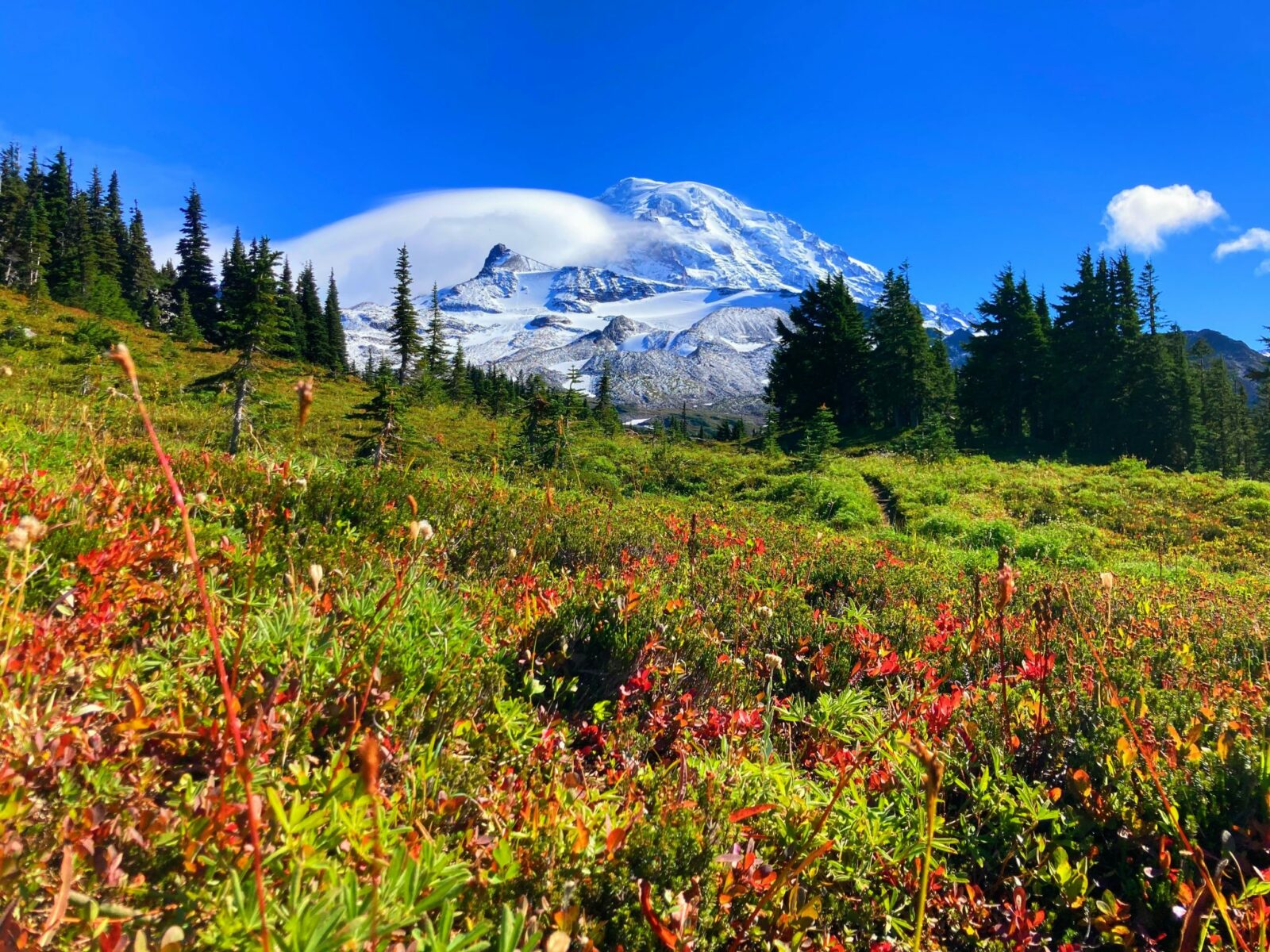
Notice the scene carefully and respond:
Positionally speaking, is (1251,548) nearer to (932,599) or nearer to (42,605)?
(932,599)

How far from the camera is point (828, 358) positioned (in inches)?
1601

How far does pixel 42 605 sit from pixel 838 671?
4059 mm

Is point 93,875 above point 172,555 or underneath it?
underneath

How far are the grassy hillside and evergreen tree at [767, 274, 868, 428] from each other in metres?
37.3

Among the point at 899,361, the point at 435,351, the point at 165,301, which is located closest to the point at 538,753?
the point at 899,361

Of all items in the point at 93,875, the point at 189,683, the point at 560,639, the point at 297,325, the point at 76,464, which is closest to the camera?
the point at 93,875

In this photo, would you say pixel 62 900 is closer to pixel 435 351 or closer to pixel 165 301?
pixel 435 351

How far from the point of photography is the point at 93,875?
139 centimetres

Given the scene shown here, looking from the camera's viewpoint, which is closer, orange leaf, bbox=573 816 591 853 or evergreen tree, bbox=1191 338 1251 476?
orange leaf, bbox=573 816 591 853

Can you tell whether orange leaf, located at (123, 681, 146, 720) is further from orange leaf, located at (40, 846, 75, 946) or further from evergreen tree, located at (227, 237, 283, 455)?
evergreen tree, located at (227, 237, 283, 455)

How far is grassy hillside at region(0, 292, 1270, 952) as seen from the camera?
1.42 metres

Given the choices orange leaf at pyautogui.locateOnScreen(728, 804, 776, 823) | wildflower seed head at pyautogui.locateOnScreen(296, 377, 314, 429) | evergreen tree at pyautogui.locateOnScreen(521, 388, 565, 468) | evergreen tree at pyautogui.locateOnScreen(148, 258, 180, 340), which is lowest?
orange leaf at pyautogui.locateOnScreen(728, 804, 776, 823)

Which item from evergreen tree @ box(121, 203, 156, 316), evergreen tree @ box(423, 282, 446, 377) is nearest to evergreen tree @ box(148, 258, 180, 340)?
evergreen tree @ box(121, 203, 156, 316)

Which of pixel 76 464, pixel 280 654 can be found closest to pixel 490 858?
pixel 280 654
